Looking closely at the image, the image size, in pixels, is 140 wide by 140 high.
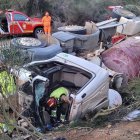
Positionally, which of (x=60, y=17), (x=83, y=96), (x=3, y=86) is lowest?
(x=60, y=17)

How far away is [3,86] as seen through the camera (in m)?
5.45

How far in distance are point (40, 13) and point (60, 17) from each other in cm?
107

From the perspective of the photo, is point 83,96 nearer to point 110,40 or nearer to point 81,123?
point 81,123

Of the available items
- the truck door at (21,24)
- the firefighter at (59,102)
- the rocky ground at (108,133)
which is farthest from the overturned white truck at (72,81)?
the truck door at (21,24)

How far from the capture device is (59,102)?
7102 millimetres

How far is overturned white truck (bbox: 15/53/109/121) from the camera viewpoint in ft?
23.1

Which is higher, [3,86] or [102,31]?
[3,86]

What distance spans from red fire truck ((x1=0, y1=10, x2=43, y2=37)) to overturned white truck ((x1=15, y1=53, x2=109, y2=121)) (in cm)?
732

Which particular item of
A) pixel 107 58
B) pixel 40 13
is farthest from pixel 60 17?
pixel 107 58

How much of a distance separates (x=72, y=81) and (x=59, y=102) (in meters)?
1.03

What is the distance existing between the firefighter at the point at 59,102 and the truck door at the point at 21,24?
28.1 feet

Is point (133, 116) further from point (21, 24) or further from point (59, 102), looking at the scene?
point (21, 24)

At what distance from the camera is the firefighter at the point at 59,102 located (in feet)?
23.1

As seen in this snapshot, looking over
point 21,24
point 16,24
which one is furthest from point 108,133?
point 21,24
